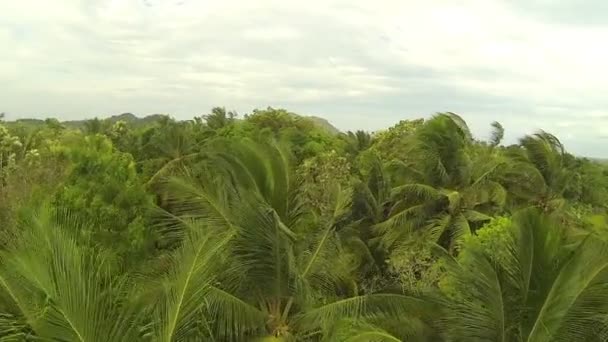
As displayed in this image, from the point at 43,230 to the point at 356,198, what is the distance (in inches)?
617

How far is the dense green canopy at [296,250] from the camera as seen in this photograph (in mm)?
6996

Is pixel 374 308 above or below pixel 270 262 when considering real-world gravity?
below

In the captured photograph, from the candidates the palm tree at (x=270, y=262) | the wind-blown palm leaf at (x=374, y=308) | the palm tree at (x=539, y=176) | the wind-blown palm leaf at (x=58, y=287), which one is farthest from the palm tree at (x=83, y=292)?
the palm tree at (x=539, y=176)

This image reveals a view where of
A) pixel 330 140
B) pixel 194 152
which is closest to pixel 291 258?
pixel 194 152

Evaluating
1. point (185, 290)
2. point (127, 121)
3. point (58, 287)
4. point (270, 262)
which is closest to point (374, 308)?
point (270, 262)

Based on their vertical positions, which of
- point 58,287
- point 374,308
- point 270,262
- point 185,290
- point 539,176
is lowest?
point 374,308

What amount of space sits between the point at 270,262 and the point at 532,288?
4438 mm

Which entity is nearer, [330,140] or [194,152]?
[194,152]

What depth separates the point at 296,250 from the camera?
12.1m

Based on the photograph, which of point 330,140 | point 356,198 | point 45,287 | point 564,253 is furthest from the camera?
point 330,140

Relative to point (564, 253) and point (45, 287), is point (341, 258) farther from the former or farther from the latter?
point (45, 287)

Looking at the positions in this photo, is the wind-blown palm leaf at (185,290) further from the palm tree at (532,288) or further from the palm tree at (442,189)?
the palm tree at (442,189)

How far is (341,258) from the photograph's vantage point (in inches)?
509

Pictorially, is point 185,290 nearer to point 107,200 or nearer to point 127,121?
point 107,200
